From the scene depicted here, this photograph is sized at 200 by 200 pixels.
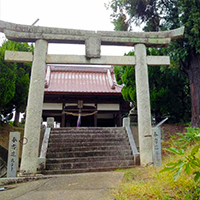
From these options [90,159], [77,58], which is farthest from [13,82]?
[90,159]

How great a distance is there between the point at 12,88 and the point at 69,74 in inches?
Answer: 259

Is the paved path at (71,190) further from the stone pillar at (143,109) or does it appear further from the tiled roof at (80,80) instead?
the tiled roof at (80,80)

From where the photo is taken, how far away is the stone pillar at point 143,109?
6195 millimetres

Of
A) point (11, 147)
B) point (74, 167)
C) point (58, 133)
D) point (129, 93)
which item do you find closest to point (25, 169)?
point (11, 147)

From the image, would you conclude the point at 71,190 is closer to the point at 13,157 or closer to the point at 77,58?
the point at 13,157

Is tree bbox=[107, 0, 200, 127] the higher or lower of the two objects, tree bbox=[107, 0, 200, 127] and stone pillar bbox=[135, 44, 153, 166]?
the higher

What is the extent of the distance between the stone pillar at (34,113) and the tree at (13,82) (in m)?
3.60

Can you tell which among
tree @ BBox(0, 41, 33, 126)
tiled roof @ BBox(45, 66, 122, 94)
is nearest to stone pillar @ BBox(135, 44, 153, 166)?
tiled roof @ BBox(45, 66, 122, 94)

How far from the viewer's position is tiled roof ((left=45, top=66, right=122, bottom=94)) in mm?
12539

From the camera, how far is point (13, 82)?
9.51m

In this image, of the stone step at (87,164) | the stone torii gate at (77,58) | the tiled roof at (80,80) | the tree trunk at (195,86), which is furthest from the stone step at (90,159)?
the tiled roof at (80,80)

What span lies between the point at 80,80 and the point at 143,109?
896 cm

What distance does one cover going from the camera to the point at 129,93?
10.7 metres

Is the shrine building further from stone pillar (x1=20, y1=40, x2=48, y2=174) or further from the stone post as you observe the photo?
the stone post
